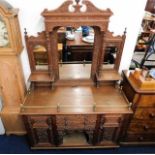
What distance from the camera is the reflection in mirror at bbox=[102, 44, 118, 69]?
74.6 inches

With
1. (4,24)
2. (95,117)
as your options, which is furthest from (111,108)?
(4,24)

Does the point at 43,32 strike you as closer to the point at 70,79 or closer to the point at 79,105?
the point at 70,79

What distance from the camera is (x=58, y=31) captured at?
1785 mm

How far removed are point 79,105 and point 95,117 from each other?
23cm

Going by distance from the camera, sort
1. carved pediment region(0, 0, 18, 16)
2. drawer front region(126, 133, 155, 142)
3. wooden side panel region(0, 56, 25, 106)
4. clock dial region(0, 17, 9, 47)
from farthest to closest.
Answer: drawer front region(126, 133, 155, 142)
wooden side panel region(0, 56, 25, 106)
clock dial region(0, 17, 9, 47)
carved pediment region(0, 0, 18, 16)

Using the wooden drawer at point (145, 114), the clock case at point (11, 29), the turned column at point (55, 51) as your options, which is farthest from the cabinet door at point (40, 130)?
the wooden drawer at point (145, 114)

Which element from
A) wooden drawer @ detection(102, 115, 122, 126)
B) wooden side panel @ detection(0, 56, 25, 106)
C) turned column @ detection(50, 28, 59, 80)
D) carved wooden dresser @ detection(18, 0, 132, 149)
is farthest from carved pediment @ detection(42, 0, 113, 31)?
wooden drawer @ detection(102, 115, 122, 126)

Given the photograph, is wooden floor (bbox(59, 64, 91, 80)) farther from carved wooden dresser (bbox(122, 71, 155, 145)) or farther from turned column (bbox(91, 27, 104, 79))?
carved wooden dresser (bbox(122, 71, 155, 145))

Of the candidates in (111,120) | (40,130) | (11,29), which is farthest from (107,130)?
(11,29)

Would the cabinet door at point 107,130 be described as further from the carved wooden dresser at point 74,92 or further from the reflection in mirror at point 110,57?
the reflection in mirror at point 110,57

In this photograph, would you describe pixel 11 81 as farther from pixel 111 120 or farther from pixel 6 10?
pixel 111 120

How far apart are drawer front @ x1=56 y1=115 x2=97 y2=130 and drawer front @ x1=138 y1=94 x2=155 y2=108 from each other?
21.1 inches

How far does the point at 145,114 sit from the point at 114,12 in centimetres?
121

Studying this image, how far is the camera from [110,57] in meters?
1.98
